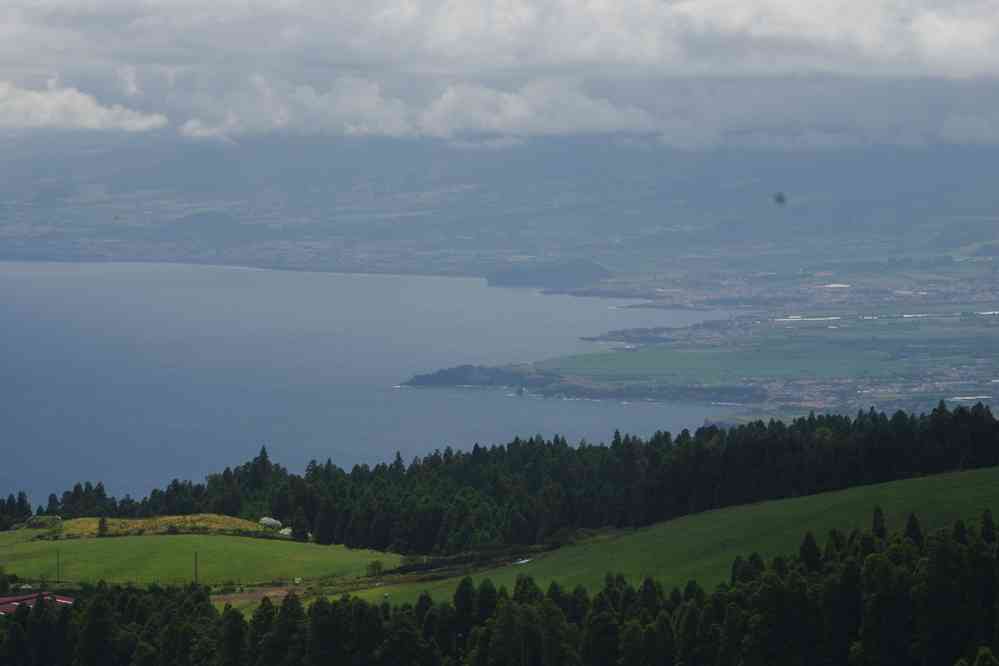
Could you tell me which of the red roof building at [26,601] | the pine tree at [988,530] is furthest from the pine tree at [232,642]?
the pine tree at [988,530]

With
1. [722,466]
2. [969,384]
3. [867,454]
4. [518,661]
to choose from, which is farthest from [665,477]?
[969,384]

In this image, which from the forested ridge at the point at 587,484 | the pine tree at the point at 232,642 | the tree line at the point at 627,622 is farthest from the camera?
the forested ridge at the point at 587,484

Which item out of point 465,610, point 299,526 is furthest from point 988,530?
point 299,526

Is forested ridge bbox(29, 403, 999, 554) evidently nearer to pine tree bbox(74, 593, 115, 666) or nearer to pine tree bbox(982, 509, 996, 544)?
pine tree bbox(982, 509, 996, 544)

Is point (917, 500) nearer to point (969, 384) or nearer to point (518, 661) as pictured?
point (518, 661)

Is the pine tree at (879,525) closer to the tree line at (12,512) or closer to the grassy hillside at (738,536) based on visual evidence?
the grassy hillside at (738,536)

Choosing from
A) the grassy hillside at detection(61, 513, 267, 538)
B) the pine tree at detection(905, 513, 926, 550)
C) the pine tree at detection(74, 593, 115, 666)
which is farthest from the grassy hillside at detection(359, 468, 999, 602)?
the grassy hillside at detection(61, 513, 267, 538)
